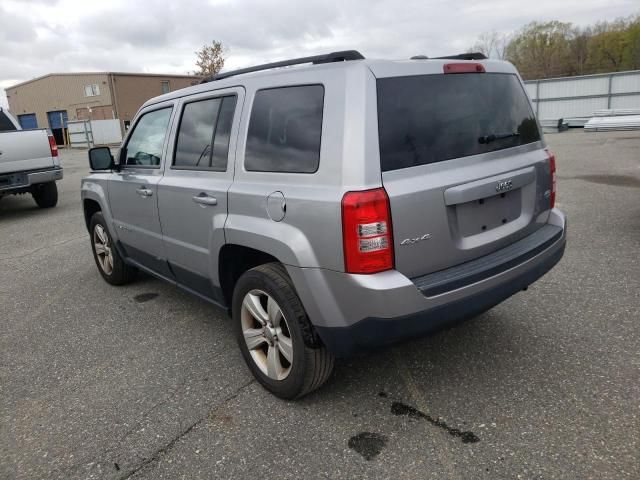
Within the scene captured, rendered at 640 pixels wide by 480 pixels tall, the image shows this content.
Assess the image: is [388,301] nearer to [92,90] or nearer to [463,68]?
[463,68]

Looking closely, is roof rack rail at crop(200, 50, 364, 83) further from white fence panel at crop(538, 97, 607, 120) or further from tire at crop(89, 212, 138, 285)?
white fence panel at crop(538, 97, 607, 120)

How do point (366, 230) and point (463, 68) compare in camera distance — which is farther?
point (463, 68)

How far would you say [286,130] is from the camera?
2.68 m

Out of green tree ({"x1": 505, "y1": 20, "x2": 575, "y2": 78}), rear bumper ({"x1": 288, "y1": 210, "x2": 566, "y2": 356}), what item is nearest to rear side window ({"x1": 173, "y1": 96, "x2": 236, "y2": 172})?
rear bumper ({"x1": 288, "y1": 210, "x2": 566, "y2": 356})

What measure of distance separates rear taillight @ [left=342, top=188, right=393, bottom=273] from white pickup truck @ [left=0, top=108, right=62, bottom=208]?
27.9 feet

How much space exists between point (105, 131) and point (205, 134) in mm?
36987

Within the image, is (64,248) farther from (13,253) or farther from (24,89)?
(24,89)

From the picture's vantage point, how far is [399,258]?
236cm

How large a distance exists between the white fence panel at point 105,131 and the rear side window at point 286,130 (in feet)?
120

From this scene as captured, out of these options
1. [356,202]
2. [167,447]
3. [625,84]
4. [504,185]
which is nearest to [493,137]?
[504,185]

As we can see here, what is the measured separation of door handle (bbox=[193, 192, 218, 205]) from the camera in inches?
120

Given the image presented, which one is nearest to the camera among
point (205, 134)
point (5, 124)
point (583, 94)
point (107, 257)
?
point (205, 134)

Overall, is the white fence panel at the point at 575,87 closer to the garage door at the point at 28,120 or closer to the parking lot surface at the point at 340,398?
the parking lot surface at the point at 340,398

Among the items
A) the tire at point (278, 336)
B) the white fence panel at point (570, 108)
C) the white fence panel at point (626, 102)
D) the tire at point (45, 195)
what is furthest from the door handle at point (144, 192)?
the white fence panel at point (626, 102)
